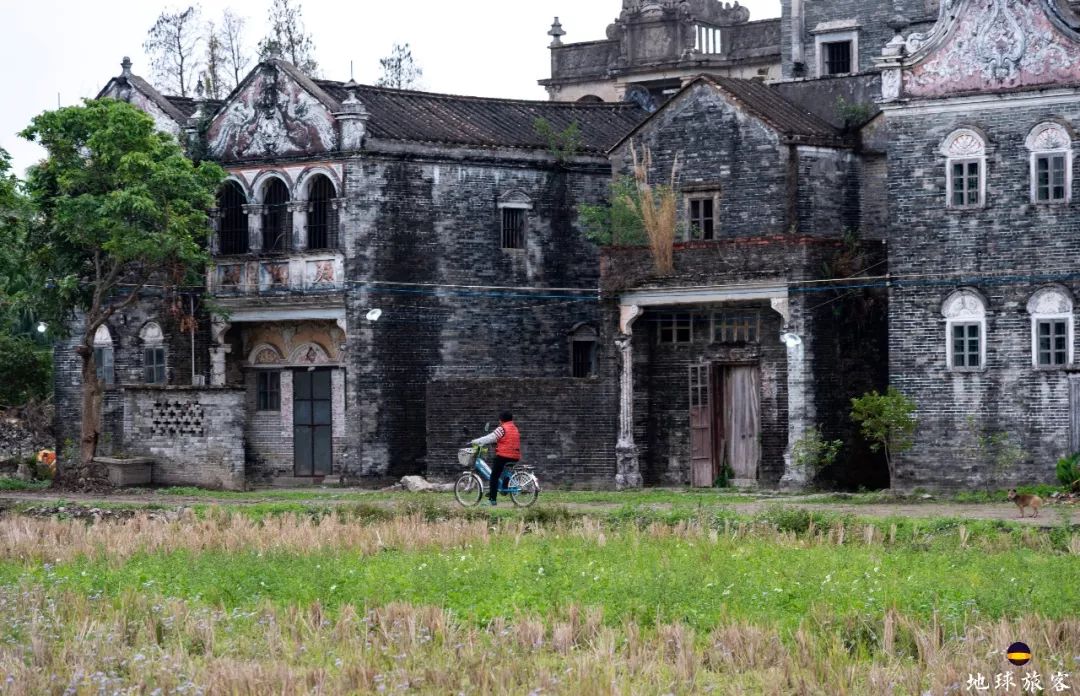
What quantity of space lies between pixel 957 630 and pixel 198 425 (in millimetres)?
21958

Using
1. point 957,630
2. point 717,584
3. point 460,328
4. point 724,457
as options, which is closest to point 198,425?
point 460,328

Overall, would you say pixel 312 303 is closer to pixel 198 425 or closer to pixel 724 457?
pixel 198 425

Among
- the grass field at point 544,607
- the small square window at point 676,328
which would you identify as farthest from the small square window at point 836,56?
the grass field at point 544,607

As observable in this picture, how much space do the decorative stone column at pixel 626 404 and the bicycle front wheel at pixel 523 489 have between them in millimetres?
4927

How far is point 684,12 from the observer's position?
2013 inches

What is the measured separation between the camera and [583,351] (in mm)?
39281

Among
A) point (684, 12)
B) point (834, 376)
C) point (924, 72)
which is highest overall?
point (684, 12)

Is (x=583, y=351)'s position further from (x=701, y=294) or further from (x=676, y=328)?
(x=701, y=294)

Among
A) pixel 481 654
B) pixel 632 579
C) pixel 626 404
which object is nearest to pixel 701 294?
pixel 626 404

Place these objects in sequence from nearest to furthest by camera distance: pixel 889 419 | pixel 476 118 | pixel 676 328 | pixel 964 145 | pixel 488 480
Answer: pixel 488 480 → pixel 889 419 → pixel 964 145 → pixel 676 328 → pixel 476 118

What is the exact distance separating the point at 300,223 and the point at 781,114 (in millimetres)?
9520

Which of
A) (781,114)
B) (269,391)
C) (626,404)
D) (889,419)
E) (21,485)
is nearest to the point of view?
(889,419)

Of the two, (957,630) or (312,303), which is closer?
Answer: (957,630)

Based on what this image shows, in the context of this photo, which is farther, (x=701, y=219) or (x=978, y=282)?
(x=701, y=219)
